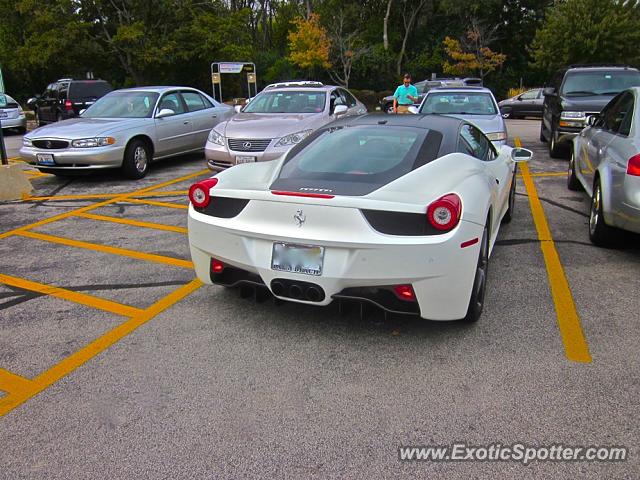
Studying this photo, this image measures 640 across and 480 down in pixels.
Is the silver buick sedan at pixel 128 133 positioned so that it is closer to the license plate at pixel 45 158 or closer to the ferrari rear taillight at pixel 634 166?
the license plate at pixel 45 158

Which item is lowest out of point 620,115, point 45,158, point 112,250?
point 112,250

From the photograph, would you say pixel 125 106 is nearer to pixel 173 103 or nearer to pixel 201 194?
pixel 173 103

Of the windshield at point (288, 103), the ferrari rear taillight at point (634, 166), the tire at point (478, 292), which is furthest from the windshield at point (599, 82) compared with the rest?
the tire at point (478, 292)

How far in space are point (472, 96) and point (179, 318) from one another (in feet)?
26.2

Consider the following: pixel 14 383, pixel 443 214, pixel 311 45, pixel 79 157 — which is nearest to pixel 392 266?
pixel 443 214

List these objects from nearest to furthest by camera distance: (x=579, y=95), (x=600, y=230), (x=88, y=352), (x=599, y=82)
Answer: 1. (x=88, y=352)
2. (x=600, y=230)
3. (x=579, y=95)
4. (x=599, y=82)

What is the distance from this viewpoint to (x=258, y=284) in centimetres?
379

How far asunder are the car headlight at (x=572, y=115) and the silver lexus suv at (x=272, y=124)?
4094 millimetres

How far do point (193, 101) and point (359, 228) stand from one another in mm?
9478

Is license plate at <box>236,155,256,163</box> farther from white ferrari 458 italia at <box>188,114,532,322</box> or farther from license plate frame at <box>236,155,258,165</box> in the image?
white ferrari 458 italia at <box>188,114,532,322</box>

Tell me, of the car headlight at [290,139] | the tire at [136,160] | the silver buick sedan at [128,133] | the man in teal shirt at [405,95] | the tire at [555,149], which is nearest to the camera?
the car headlight at [290,139]

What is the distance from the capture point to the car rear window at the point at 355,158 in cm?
379

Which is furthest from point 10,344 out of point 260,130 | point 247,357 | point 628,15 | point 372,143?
point 628,15

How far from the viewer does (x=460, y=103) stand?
34.0 ft
